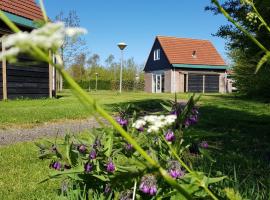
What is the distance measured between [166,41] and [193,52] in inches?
123

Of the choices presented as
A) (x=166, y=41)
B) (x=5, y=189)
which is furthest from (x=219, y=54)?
(x=5, y=189)

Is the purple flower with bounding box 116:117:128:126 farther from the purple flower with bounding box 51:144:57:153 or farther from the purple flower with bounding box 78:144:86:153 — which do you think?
the purple flower with bounding box 51:144:57:153

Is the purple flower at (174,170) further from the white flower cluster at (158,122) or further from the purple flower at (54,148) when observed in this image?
the white flower cluster at (158,122)

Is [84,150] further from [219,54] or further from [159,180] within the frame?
[219,54]

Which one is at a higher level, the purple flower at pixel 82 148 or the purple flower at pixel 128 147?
the purple flower at pixel 128 147

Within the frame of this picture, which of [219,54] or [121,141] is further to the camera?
[219,54]

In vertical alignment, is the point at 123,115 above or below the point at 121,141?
above

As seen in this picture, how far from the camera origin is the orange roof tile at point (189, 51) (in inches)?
1597

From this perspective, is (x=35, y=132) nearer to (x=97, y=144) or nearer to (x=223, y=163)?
(x=223, y=163)

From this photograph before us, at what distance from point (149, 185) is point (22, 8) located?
1493 centimetres

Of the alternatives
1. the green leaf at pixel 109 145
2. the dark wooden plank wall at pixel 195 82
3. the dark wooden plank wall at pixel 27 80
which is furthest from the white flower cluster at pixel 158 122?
the dark wooden plank wall at pixel 195 82

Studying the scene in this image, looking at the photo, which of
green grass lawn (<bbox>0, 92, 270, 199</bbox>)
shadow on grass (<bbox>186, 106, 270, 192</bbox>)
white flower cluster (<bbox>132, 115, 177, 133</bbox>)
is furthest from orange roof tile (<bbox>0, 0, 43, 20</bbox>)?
white flower cluster (<bbox>132, 115, 177, 133</bbox>)

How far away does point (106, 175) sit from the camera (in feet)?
8.59

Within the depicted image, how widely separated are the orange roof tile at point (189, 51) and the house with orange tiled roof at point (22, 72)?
23737mm
